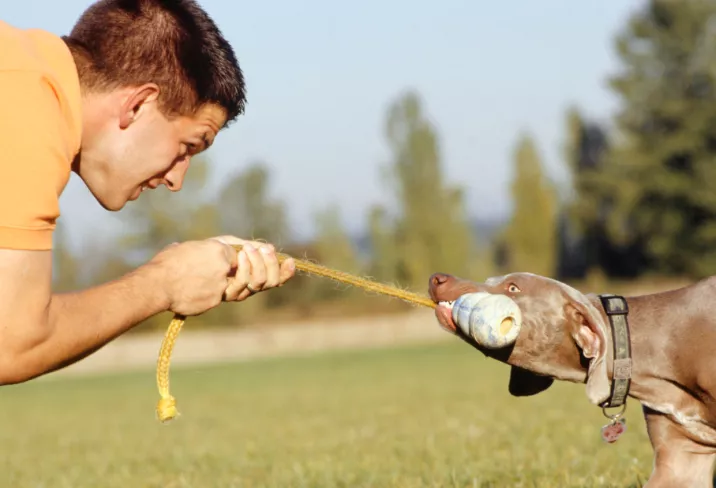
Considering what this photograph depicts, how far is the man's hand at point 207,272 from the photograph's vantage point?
3734 mm

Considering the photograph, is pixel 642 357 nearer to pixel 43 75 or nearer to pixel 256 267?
pixel 256 267

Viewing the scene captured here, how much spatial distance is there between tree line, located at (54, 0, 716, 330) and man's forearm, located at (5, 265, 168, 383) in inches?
1650

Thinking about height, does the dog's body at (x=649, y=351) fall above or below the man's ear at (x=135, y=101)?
below

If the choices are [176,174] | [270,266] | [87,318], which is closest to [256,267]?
[270,266]

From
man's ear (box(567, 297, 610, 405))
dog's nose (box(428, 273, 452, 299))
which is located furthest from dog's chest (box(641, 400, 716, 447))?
dog's nose (box(428, 273, 452, 299))

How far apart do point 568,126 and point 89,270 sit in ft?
102

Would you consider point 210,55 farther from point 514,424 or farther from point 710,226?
point 710,226

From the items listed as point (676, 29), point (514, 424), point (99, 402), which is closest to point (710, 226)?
point (676, 29)

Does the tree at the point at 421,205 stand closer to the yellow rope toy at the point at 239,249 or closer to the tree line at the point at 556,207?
the tree line at the point at 556,207

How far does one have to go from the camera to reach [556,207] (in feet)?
199

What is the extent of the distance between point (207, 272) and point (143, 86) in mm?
714

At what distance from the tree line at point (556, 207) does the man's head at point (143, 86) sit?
137 feet

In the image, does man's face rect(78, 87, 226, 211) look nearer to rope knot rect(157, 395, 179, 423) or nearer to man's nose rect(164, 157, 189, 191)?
man's nose rect(164, 157, 189, 191)

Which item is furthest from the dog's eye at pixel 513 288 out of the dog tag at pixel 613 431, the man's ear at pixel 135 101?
the man's ear at pixel 135 101
